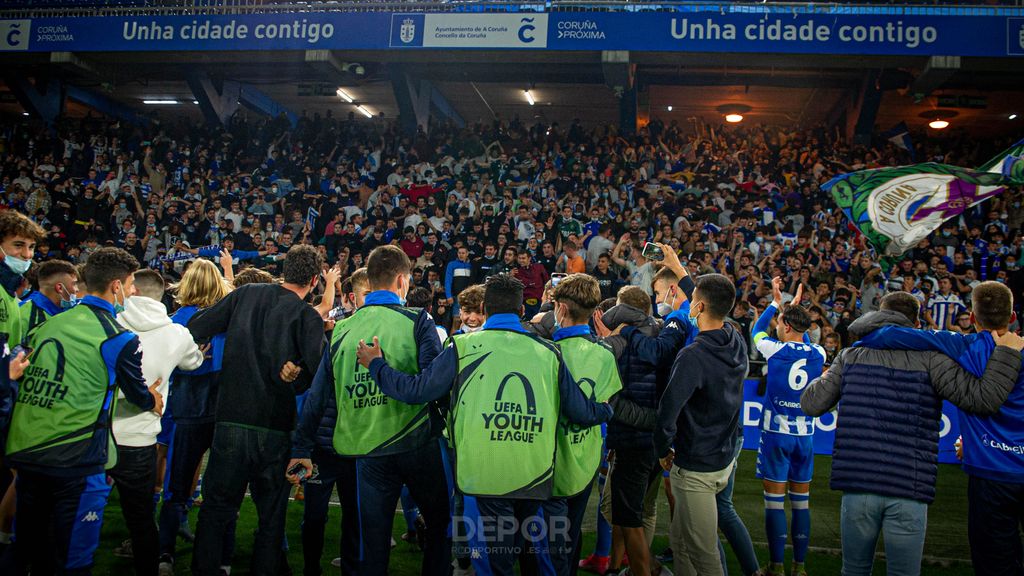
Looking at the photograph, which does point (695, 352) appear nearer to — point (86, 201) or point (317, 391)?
point (317, 391)

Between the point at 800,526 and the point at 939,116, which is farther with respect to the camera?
the point at 939,116

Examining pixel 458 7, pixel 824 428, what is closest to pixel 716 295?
pixel 824 428

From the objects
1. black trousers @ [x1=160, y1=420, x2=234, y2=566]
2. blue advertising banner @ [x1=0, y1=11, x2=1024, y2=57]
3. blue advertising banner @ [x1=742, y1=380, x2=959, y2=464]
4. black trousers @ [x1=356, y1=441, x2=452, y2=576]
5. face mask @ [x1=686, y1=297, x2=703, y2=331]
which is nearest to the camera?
black trousers @ [x1=356, y1=441, x2=452, y2=576]

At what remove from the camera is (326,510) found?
14.7 ft

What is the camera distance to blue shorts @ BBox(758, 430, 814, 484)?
5438 millimetres

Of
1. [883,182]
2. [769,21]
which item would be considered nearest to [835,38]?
[769,21]

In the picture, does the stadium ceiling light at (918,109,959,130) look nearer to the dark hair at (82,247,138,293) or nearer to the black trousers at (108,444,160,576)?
the dark hair at (82,247,138,293)

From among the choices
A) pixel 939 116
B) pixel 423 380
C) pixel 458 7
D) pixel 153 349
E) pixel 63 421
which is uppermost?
pixel 458 7

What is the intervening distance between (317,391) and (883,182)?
4.86 metres

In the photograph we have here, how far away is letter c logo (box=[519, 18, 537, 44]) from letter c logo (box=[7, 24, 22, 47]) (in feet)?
40.0

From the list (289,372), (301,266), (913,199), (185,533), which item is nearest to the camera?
(289,372)

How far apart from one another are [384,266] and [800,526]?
3454mm

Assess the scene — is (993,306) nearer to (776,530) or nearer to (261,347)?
(776,530)

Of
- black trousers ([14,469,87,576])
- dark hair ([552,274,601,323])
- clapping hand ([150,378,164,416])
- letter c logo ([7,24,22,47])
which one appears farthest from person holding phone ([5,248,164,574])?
letter c logo ([7,24,22,47])
